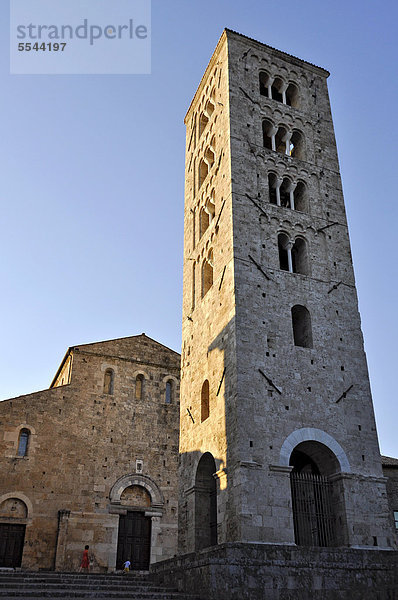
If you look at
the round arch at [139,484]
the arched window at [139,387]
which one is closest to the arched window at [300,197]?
the arched window at [139,387]

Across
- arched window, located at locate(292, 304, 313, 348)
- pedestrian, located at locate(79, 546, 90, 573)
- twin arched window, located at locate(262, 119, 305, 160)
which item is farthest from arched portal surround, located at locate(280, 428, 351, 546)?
twin arched window, located at locate(262, 119, 305, 160)

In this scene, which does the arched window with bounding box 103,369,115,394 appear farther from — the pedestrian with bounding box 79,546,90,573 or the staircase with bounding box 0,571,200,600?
the staircase with bounding box 0,571,200,600

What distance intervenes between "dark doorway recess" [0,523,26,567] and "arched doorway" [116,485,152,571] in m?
3.70

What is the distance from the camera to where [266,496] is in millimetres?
14016

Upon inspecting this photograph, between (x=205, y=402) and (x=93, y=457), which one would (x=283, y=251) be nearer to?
(x=205, y=402)

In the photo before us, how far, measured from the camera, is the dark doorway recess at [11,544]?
20.5 meters

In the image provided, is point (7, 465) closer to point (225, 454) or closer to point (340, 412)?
point (225, 454)

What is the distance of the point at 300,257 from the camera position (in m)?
18.8

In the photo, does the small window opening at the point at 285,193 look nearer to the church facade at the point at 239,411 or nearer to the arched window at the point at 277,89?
the church facade at the point at 239,411

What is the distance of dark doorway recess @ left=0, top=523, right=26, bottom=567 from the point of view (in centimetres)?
2047

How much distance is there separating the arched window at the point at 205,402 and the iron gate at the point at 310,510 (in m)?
3.42

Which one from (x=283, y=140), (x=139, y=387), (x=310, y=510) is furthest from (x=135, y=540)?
(x=283, y=140)

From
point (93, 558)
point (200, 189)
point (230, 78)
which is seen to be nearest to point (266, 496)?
point (93, 558)

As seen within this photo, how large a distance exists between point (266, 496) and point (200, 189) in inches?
469
